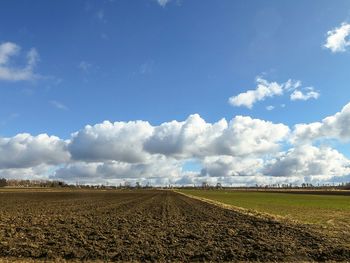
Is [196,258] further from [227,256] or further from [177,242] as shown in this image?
[177,242]

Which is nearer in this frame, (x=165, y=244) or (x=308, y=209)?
(x=165, y=244)

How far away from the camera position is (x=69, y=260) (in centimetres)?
1662

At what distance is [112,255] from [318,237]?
1214cm

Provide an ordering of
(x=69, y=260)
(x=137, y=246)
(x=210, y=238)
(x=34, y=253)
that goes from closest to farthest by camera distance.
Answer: (x=69, y=260)
(x=34, y=253)
(x=137, y=246)
(x=210, y=238)

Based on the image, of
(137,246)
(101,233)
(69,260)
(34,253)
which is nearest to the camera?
(69,260)

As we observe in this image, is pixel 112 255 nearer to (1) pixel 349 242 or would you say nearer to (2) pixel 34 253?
(2) pixel 34 253

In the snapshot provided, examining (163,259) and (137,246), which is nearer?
(163,259)

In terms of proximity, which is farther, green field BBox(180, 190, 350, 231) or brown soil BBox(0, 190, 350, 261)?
green field BBox(180, 190, 350, 231)

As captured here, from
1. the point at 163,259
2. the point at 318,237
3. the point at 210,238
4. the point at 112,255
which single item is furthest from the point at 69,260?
the point at 318,237

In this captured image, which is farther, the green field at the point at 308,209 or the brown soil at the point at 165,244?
the green field at the point at 308,209

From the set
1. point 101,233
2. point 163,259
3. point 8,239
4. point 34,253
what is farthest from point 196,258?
point 8,239

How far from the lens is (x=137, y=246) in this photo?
64.0 feet

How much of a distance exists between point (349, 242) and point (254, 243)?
518 centimetres

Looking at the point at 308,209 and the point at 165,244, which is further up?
the point at 308,209
